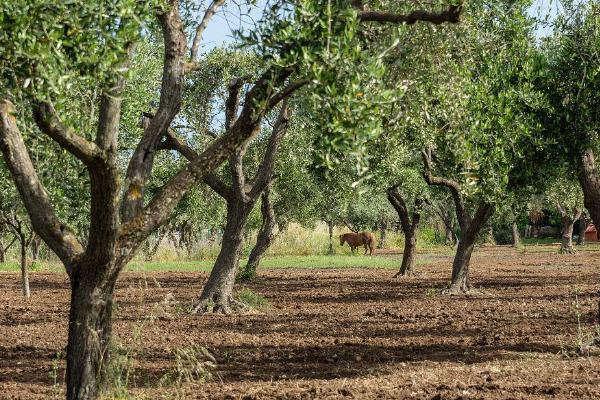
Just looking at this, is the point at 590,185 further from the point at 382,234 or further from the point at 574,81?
the point at 382,234

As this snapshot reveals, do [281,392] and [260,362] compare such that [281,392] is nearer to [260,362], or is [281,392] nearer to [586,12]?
[260,362]

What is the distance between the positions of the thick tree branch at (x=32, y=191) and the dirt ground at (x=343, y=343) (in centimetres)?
106

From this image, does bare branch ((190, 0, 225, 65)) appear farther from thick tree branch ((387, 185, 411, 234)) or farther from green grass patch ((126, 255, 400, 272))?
green grass patch ((126, 255, 400, 272))

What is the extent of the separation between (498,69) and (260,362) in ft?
26.0

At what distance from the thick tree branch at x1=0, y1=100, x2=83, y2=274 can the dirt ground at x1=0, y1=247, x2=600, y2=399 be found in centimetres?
106

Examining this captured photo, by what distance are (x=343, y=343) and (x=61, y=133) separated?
8.86m

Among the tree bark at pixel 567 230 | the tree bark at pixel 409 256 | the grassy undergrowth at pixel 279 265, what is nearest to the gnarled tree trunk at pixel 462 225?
the tree bark at pixel 409 256

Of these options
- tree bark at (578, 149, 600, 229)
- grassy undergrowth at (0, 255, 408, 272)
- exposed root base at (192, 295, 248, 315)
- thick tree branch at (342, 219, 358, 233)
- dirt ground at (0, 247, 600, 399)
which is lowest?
dirt ground at (0, 247, 600, 399)

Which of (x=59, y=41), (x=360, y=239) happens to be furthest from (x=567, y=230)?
(x=59, y=41)

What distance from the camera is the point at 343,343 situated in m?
15.9

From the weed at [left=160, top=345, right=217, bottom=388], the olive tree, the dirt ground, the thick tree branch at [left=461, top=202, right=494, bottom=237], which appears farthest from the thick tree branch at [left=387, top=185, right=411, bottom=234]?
Answer: the olive tree

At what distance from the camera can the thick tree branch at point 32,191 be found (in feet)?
28.3

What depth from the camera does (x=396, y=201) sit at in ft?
110

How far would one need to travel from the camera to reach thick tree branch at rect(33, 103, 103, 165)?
7.91 m
